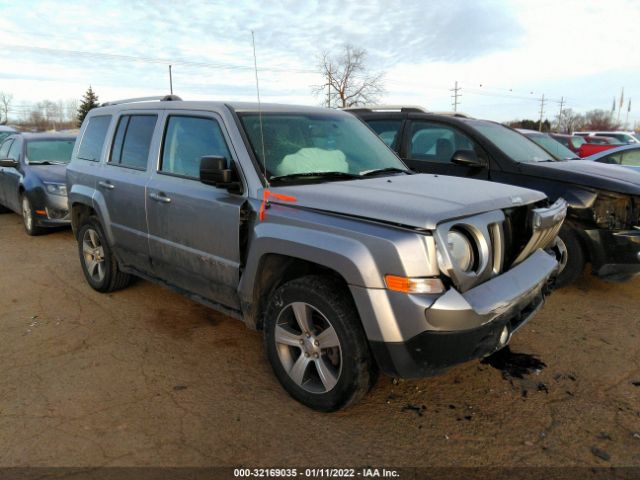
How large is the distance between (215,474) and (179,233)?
73.6 inches

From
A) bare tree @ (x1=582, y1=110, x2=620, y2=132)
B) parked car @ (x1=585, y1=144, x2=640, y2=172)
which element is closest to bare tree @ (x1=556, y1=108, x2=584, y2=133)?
bare tree @ (x1=582, y1=110, x2=620, y2=132)

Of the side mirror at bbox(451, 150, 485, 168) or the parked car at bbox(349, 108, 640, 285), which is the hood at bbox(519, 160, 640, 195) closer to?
the parked car at bbox(349, 108, 640, 285)

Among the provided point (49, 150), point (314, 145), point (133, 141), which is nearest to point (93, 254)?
point (133, 141)

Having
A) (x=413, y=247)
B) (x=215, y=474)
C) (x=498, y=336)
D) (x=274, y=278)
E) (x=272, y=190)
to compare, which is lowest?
(x=215, y=474)

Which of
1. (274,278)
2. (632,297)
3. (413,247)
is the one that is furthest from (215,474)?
(632,297)

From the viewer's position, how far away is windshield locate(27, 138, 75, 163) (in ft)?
28.7

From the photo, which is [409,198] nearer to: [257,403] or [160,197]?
[257,403]

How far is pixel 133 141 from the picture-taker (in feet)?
14.7

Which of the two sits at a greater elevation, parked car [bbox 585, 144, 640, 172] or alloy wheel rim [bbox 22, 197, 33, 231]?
parked car [bbox 585, 144, 640, 172]

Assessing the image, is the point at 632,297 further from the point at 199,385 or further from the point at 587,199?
the point at 199,385

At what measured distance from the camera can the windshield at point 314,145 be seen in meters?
3.41

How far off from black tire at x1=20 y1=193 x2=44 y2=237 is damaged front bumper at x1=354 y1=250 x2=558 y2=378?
24.0 ft

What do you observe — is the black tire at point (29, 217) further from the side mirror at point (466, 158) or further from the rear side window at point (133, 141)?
the side mirror at point (466, 158)

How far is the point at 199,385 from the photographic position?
11.1 feet
